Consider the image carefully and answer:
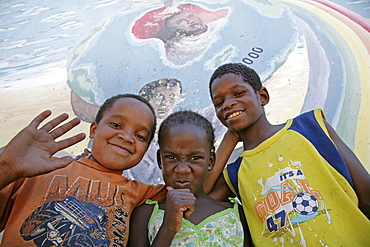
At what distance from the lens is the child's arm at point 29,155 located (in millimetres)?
705

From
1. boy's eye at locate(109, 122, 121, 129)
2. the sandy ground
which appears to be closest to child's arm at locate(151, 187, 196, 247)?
boy's eye at locate(109, 122, 121, 129)

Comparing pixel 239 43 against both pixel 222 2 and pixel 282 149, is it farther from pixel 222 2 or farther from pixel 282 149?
pixel 282 149

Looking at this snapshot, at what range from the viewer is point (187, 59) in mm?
1700

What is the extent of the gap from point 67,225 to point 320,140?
2.73 ft

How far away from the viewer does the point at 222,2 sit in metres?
1.95

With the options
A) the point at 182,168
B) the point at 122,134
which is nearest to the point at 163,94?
the point at 122,134

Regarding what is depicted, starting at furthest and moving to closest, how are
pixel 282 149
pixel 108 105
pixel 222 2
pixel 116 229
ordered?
pixel 222 2
pixel 108 105
pixel 282 149
pixel 116 229

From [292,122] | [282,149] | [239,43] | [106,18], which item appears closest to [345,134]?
[292,122]

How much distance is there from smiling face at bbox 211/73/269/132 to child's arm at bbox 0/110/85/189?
1.93 ft

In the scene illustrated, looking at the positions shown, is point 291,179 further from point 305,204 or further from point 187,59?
point 187,59

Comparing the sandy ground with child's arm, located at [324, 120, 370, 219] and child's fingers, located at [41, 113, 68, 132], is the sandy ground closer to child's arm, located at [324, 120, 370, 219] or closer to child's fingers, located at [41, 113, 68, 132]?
child's fingers, located at [41, 113, 68, 132]

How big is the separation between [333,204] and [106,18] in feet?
6.04

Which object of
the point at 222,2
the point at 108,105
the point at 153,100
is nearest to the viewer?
the point at 108,105

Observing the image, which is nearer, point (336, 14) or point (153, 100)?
point (153, 100)
